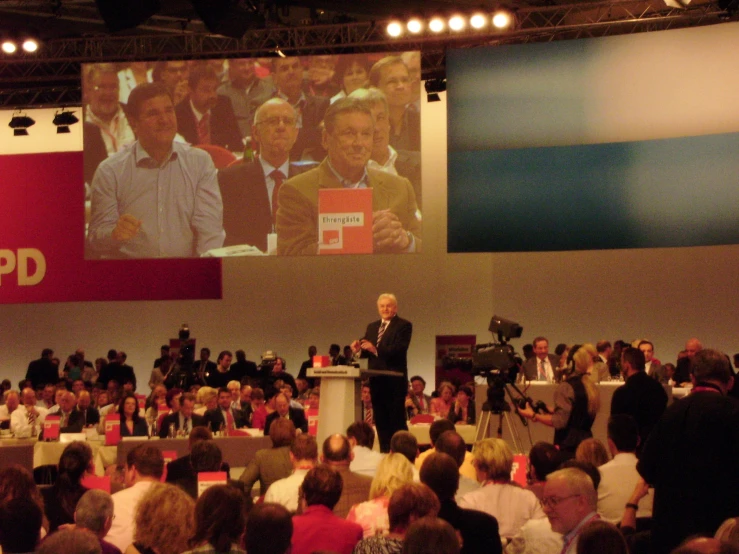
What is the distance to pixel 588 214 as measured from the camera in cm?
1169

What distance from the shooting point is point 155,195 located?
11883 mm

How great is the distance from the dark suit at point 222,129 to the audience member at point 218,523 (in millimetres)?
8924

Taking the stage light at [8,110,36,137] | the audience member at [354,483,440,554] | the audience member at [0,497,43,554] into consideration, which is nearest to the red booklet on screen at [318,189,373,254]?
the stage light at [8,110,36,137]

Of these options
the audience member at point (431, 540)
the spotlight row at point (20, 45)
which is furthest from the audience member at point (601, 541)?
the spotlight row at point (20, 45)

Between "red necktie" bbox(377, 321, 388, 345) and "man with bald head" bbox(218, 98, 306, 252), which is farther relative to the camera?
"man with bald head" bbox(218, 98, 306, 252)

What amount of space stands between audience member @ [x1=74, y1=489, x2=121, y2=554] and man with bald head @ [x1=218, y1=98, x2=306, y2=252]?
8.16 metres

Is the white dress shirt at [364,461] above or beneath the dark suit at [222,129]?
beneath

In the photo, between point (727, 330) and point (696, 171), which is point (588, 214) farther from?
point (727, 330)

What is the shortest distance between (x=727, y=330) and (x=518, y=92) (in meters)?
3.82

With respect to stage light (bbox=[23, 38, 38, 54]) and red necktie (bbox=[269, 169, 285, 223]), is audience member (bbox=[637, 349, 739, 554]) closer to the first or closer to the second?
red necktie (bbox=[269, 169, 285, 223])

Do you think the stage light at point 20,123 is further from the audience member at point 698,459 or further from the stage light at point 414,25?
the audience member at point 698,459

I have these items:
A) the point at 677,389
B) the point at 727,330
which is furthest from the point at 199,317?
the point at 677,389

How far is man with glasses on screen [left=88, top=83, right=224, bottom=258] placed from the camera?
1182 cm

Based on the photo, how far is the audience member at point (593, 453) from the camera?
4.88m
